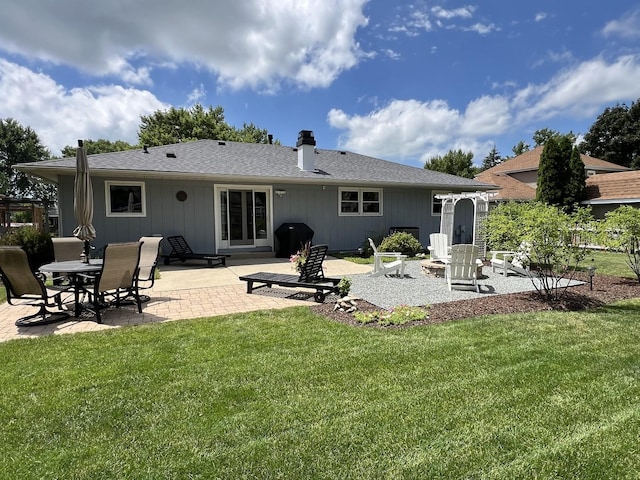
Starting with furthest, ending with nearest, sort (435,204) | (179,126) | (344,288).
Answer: (179,126)
(435,204)
(344,288)

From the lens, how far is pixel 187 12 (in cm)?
834

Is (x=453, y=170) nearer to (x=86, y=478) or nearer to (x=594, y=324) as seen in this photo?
(x=594, y=324)

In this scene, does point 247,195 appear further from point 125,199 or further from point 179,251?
point 125,199

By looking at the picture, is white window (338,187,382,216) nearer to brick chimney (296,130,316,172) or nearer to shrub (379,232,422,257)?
brick chimney (296,130,316,172)

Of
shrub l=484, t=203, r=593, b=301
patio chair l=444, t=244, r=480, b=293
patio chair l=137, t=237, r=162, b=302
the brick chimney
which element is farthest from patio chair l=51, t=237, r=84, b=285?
shrub l=484, t=203, r=593, b=301

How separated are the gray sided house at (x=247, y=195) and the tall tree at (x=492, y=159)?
40.7m

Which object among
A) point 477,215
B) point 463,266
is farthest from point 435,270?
point 477,215

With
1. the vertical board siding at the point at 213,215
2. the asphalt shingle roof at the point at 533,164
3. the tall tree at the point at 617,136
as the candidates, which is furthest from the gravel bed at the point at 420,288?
the tall tree at the point at 617,136

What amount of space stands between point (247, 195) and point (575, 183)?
704 inches

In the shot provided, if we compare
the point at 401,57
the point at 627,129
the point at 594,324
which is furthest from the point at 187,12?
the point at 627,129

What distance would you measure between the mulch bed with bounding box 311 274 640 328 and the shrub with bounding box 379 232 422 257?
536 centimetres

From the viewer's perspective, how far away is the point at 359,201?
13438mm

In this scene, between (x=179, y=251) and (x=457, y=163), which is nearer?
(x=179, y=251)

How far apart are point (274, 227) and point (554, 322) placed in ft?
29.7
